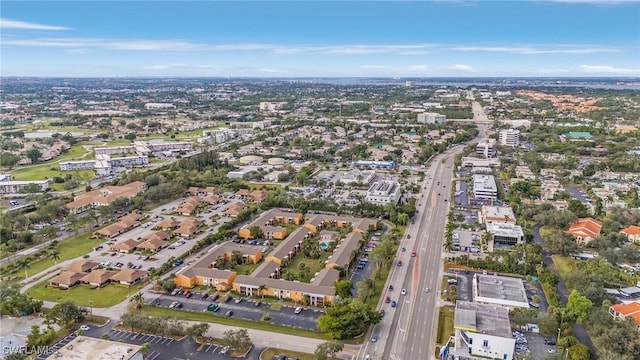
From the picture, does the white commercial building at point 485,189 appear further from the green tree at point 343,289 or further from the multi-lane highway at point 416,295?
the green tree at point 343,289

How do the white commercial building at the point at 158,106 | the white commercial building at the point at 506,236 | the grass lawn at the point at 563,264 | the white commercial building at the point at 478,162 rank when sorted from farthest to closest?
Result: 1. the white commercial building at the point at 158,106
2. the white commercial building at the point at 478,162
3. the white commercial building at the point at 506,236
4. the grass lawn at the point at 563,264

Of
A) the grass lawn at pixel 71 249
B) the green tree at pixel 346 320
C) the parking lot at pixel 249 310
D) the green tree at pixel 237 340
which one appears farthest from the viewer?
the grass lawn at pixel 71 249

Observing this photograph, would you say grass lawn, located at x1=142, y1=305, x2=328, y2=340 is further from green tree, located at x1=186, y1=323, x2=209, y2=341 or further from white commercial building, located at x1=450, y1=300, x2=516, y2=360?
white commercial building, located at x1=450, y1=300, x2=516, y2=360

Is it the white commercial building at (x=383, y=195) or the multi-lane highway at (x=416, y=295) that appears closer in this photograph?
the multi-lane highway at (x=416, y=295)

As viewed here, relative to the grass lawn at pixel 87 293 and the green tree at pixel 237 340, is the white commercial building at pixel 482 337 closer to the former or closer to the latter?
the green tree at pixel 237 340

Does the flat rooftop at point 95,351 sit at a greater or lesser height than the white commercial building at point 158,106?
lesser

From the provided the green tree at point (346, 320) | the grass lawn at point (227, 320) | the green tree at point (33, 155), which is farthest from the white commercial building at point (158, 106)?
the green tree at point (346, 320)

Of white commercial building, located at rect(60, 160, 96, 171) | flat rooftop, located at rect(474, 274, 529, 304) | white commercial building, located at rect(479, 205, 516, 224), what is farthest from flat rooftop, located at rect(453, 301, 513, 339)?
white commercial building, located at rect(60, 160, 96, 171)

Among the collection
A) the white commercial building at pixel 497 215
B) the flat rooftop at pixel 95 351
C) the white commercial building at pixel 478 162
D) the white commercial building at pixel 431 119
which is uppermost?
the white commercial building at pixel 431 119

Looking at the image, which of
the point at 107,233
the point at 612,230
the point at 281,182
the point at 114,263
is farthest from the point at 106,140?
the point at 612,230

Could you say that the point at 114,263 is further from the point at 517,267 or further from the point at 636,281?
the point at 636,281
